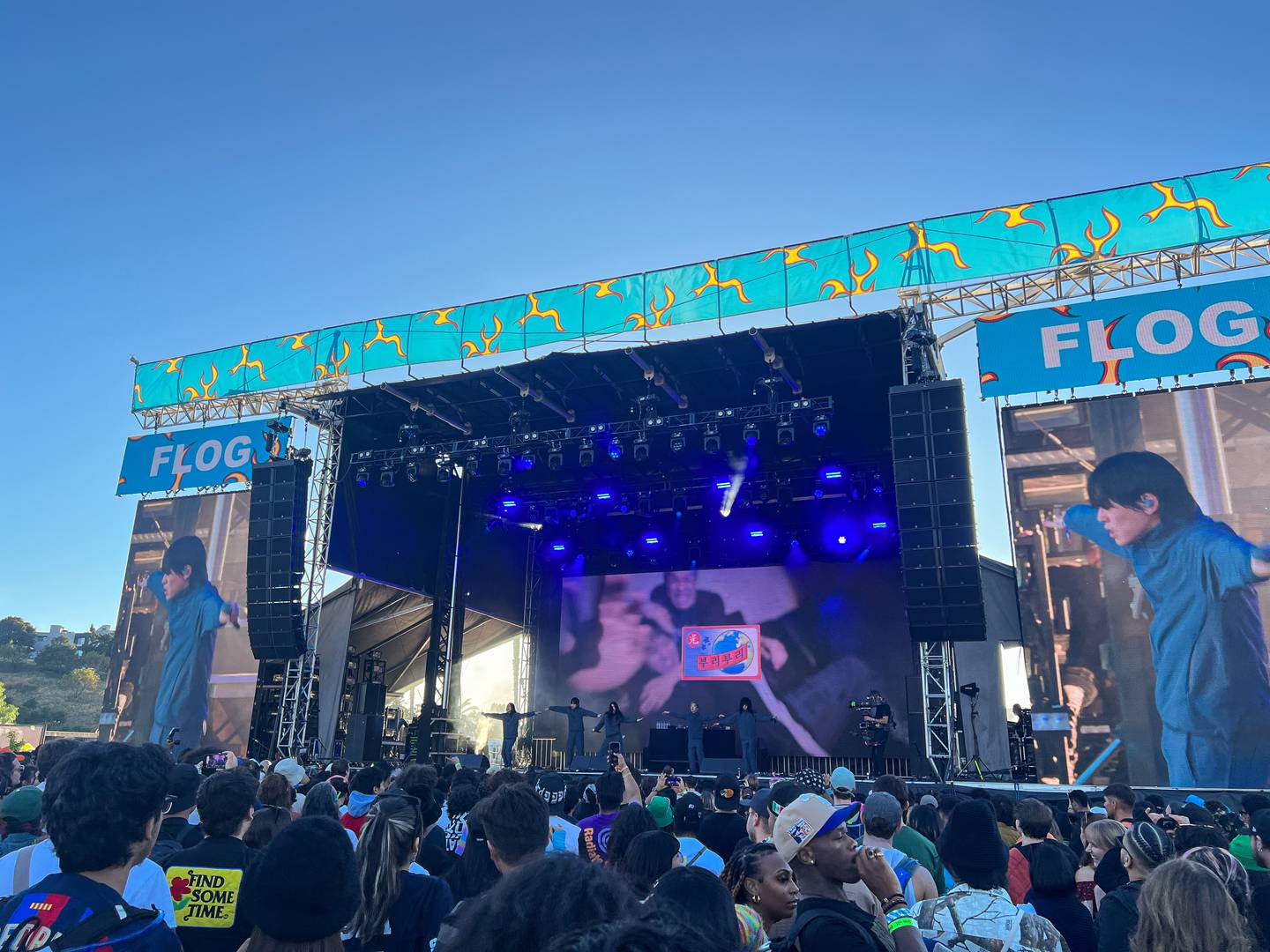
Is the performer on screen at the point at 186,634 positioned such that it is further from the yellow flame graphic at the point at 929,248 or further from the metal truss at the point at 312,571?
the yellow flame graphic at the point at 929,248

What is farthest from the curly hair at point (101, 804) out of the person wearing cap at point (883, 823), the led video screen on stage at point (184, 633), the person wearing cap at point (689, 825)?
the led video screen on stage at point (184, 633)

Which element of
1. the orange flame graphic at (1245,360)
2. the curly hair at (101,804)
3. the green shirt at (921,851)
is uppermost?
the orange flame graphic at (1245,360)

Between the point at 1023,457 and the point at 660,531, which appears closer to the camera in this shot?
the point at 1023,457

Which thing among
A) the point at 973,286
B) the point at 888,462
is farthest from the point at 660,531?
the point at 973,286

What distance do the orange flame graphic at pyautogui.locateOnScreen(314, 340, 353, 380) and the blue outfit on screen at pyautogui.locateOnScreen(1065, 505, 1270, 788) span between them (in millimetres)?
13205

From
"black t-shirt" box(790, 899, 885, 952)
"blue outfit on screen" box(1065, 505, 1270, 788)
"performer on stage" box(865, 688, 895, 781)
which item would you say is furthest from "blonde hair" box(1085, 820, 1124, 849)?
"performer on stage" box(865, 688, 895, 781)

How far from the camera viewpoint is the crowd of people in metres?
1.56

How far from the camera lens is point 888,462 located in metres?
18.7

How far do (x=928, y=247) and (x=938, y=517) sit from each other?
4.35 m

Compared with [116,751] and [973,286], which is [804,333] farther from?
[116,751]

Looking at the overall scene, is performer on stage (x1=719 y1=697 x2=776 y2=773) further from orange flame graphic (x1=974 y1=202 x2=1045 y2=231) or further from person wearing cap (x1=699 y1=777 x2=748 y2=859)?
person wearing cap (x1=699 y1=777 x2=748 y2=859)

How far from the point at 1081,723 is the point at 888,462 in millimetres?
7128

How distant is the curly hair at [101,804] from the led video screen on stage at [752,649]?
1851 cm

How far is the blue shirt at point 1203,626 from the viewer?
12.1 meters
